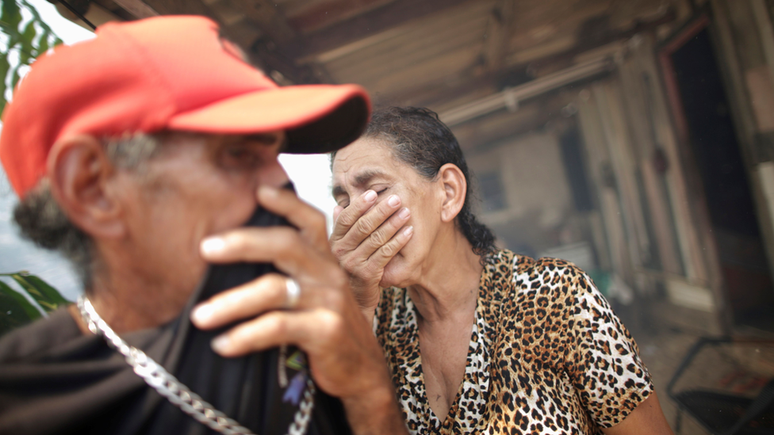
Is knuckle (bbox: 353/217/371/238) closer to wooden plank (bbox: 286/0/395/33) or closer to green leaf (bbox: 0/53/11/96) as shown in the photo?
green leaf (bbox: 0/53/11/96)

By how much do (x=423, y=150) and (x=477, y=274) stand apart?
65 centimetres

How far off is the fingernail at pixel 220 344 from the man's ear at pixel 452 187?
3.80ft

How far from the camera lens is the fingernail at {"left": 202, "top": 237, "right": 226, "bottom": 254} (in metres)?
0.63

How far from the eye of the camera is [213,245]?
630 millimetres

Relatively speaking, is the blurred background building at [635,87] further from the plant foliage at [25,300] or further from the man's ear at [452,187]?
the plant foliage at [25,300]

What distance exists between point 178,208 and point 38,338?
375 mm

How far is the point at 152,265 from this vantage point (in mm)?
646

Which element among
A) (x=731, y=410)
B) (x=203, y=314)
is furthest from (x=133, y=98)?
(x=731, y=410)

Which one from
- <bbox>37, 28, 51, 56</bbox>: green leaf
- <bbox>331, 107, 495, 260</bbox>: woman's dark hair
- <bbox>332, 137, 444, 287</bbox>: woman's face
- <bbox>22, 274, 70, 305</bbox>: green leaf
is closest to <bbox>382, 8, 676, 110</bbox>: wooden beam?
<bbox>331, 107, 495, 260</bbox>: woman's dark hair

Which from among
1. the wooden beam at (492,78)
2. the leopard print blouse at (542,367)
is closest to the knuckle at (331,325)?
the leopard print blouse at (542,367)

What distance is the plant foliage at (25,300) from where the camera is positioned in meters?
1.21

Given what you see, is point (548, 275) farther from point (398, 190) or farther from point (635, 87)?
point (635, 87)

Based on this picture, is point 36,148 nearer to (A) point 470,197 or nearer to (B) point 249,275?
(B) point 249,275

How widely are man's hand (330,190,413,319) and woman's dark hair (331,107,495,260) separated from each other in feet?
0.88
